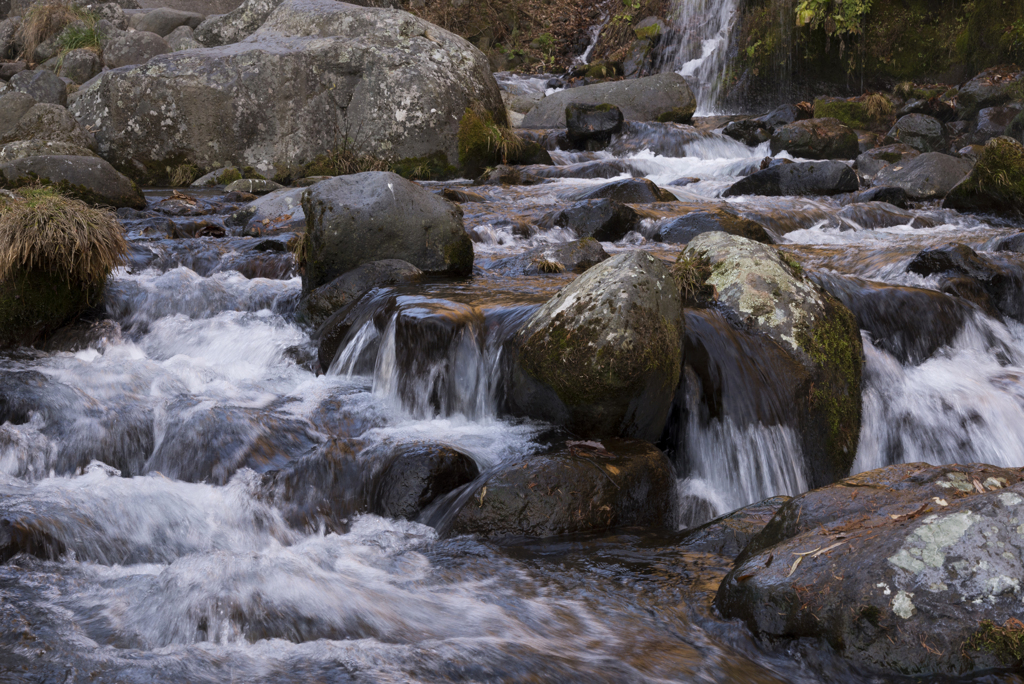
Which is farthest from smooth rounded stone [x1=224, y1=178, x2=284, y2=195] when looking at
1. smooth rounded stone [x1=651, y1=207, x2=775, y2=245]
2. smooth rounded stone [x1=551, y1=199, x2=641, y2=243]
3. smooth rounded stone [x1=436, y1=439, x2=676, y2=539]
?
smooth rounded stone [x1=436, y1=439, x2=676, y2=539]

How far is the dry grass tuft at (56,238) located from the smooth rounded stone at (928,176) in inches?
397

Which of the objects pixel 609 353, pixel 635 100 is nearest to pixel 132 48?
pixel 635 100

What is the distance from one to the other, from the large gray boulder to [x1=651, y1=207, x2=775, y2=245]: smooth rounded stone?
4.69m

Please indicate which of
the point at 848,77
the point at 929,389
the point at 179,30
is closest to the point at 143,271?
the point at 929,389

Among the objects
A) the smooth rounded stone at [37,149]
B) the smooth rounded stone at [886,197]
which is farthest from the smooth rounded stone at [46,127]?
the smooth rounded stone at [886,197]

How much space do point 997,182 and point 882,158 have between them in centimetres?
349

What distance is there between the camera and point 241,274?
7094 mm

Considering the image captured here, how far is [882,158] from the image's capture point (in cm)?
1257

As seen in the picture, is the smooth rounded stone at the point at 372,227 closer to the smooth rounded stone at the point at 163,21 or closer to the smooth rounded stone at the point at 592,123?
the smooth rounded stone at the point at 592,123

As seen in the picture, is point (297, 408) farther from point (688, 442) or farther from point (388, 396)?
point (688, 442)

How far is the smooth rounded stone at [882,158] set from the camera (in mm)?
12023

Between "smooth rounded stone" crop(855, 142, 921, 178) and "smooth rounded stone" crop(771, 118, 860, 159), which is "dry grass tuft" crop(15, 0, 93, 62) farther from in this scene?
"smooth rounded stone" crop(855, 142, 921, 178)

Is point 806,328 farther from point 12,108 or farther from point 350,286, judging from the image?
point 12,108

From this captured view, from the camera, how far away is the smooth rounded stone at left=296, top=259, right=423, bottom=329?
19.8 feet
